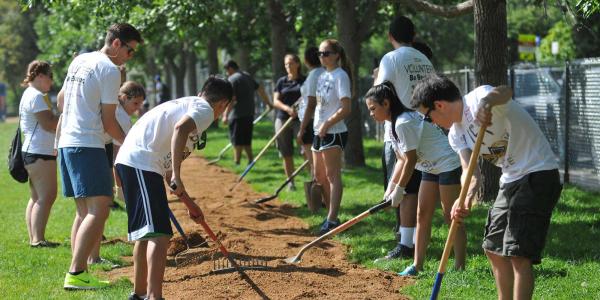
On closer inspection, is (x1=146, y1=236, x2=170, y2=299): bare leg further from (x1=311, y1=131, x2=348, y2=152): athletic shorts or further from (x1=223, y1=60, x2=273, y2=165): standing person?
(x1=223, y1=60, x2=273, y2=165): standing person

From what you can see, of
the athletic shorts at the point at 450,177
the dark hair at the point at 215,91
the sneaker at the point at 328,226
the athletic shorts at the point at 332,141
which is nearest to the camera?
the dark hair at the point at 215,91

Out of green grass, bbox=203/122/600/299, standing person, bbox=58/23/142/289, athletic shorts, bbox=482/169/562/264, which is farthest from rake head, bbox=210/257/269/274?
athletic shorts, bbox=482/169/562/264

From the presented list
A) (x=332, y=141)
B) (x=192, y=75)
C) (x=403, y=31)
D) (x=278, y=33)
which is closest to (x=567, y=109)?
(x=332, y=141)

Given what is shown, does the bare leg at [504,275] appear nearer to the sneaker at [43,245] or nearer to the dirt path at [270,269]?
the dirt path at [270,269]

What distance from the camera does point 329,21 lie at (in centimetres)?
1947

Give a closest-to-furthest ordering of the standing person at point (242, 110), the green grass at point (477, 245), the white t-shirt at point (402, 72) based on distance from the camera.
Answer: the green grass at point (477, 245) → the white t-shirt at point (402, 72) → the standing person at point (242, 110)

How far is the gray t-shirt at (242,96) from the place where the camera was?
14.8 m

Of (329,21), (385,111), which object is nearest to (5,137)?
(329,21)

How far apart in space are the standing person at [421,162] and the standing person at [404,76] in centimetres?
38

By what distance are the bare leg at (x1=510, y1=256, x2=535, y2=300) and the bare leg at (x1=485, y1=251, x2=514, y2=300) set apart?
0.64ft

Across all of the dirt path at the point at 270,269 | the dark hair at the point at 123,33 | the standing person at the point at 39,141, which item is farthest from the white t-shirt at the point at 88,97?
the standing person at the point at 39,141

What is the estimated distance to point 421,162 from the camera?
657 centimetres

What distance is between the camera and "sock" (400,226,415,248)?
721 centimetres

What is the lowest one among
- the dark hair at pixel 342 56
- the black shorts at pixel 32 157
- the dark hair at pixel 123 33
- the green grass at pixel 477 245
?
the green grass at pixel 477 245
